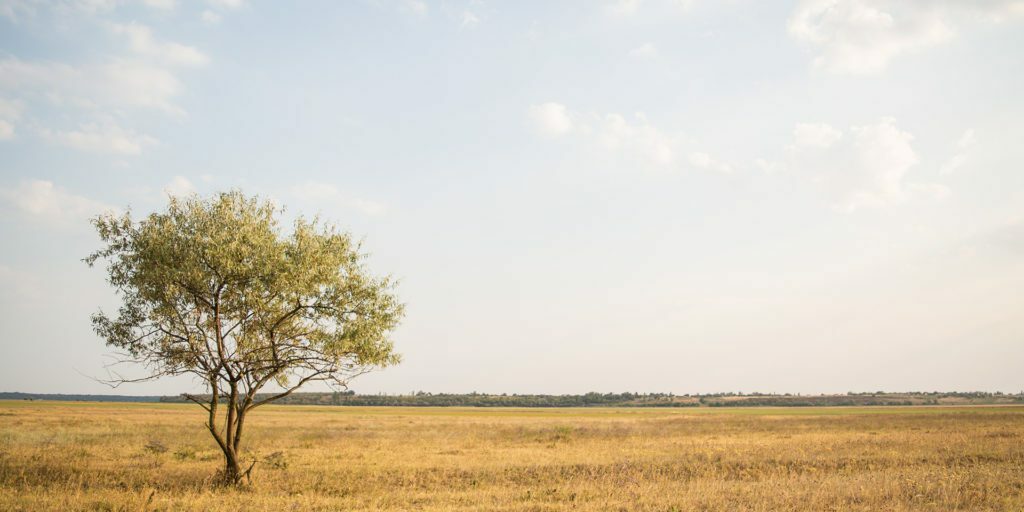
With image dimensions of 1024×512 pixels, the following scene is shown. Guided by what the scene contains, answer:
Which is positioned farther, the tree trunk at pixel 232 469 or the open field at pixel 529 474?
the tree trunk at pixel 232 469

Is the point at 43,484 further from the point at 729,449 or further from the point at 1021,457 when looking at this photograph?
the point at 1021,457

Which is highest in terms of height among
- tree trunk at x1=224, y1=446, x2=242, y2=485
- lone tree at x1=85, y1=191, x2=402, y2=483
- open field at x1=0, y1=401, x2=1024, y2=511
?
lone tree at x1=85, y1=191, x2=402, y2=483

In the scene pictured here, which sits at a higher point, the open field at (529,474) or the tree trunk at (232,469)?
the tree trunk at (232,469)

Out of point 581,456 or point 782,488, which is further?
point 581,456

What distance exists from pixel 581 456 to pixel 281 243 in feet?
72.6

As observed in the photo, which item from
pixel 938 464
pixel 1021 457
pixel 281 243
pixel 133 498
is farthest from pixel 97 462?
pixel 1021 457

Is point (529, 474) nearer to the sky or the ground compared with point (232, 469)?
nearer to the ground

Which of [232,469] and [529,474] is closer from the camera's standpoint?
[232,469]

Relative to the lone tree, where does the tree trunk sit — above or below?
below

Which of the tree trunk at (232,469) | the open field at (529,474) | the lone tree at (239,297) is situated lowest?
the open field at (529,474)

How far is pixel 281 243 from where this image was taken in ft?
72.0

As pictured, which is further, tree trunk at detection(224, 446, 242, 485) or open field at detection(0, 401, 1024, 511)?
tree trunk at detection(224, 446, 242, 485)

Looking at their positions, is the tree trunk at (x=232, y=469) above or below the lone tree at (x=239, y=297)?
below

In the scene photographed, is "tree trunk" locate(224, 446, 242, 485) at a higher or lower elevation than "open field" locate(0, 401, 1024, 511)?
higher
